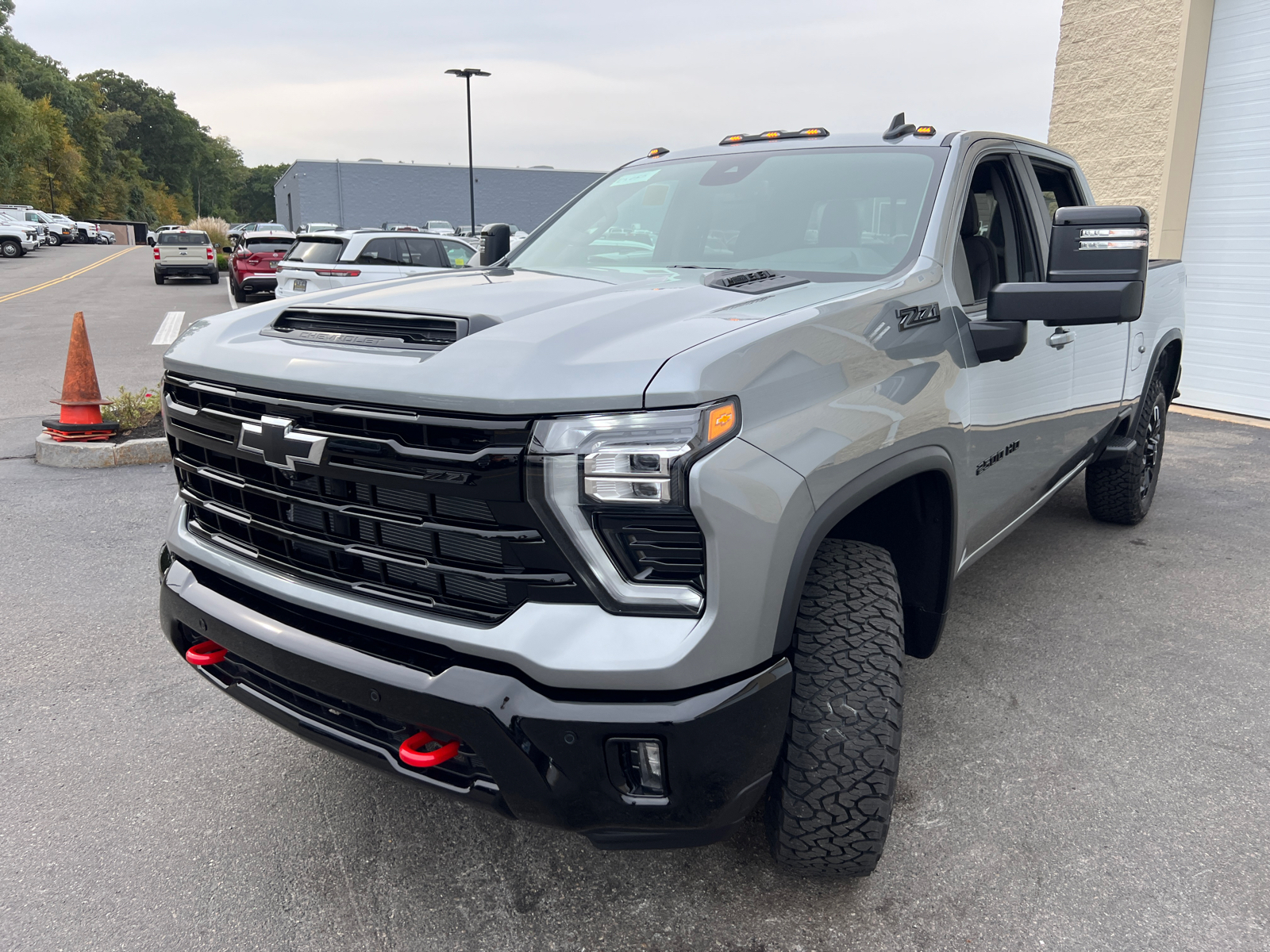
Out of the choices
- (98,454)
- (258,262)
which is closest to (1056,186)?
(98,454)

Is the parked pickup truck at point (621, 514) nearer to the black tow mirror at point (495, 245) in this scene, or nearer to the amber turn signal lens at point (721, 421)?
the amber turn signal lens at point (721, 421)

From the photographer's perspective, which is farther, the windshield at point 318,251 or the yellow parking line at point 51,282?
the yellow parking line at point 51,282

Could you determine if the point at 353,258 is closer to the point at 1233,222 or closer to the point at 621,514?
the point at 1233,222

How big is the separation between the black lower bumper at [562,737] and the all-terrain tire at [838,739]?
0.49ft

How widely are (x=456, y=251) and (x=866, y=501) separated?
516 inches

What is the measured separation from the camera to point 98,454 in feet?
21.0

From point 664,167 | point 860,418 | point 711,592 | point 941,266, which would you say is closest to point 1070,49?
point 664,167

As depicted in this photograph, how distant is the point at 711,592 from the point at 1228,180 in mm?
9443

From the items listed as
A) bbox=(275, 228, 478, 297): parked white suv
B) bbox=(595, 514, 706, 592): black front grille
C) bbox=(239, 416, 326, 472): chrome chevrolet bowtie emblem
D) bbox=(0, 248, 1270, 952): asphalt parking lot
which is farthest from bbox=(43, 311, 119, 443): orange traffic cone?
bbox=(595, 514, 706, 592): black front grille

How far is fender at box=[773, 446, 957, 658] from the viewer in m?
1.85

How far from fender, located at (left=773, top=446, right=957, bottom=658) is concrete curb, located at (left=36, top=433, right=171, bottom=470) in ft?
18.1

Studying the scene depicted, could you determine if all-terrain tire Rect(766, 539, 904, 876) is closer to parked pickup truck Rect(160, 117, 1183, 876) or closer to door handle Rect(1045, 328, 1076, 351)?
parked pickup truck Rect(160, 117, 1183, 876)

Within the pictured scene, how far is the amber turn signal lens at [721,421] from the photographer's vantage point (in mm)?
1695

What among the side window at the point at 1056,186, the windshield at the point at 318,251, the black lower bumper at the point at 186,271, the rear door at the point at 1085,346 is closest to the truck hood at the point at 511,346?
the rear door at the point at 1085,346
